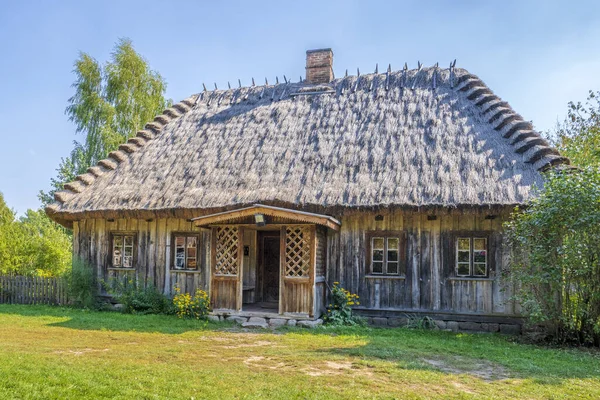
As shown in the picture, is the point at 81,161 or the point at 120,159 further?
the point at 81,161

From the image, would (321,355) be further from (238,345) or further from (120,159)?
(120,159)

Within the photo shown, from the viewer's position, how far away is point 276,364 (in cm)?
697

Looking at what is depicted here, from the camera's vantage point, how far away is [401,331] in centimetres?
1037

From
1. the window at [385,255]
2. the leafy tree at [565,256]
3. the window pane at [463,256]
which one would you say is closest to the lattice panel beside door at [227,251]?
the window at [385,255]

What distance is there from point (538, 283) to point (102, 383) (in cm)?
749

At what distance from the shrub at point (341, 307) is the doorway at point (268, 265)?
289 centimetres

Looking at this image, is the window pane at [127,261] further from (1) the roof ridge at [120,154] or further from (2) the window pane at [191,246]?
(1) the roof ridge at [120,154]

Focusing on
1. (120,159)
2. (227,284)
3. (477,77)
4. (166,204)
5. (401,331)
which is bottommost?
(401,331)

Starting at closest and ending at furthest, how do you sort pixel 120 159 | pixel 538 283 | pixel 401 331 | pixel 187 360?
pixel 187 360 → pixel 538 283 → pixel 401 331 → pixel 120 159

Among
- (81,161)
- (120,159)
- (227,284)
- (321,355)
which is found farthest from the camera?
(81,161)

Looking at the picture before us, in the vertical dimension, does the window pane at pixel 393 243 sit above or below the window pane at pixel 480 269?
above

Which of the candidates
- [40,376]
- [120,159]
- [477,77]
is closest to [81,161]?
[120,159]

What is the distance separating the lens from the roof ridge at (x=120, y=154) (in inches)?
543

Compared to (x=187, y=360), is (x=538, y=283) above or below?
above
